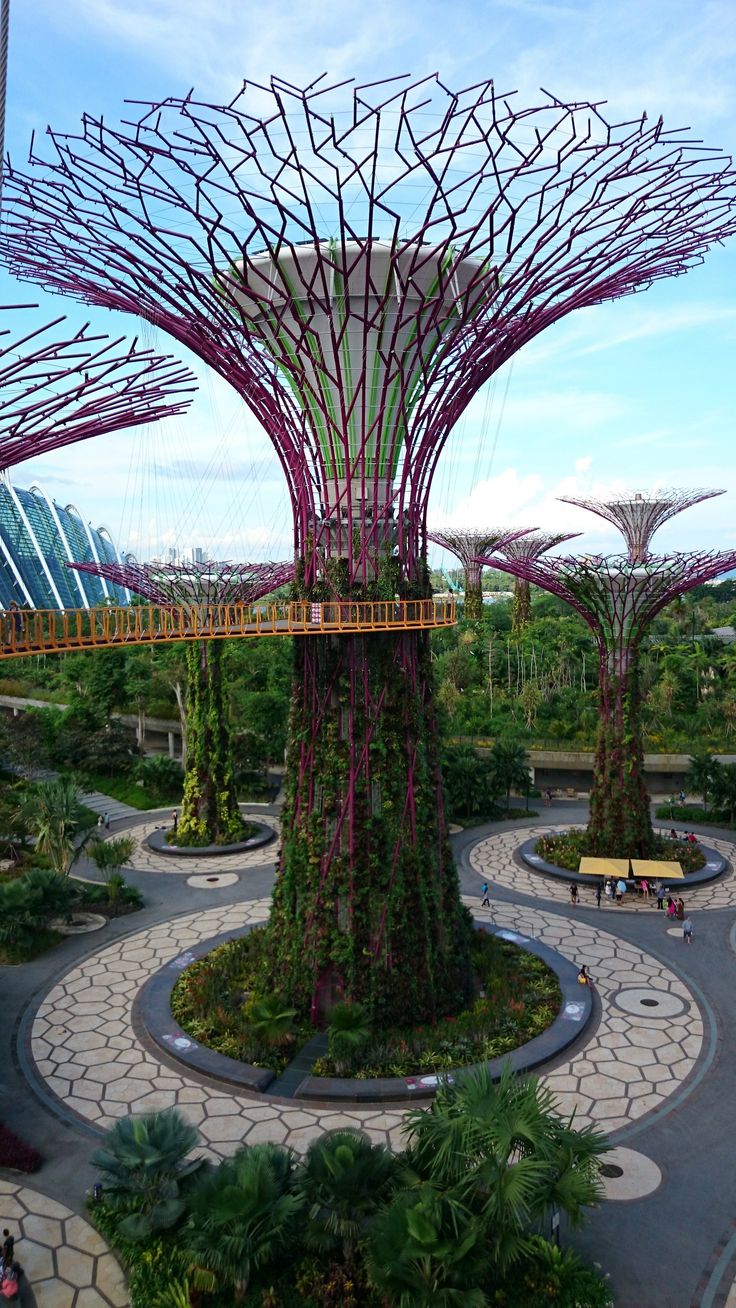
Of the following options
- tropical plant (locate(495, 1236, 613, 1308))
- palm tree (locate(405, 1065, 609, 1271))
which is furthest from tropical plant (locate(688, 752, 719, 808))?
tropical plant (locate(495, 1236, 613, 1308))

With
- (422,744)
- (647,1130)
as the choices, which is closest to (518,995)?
(647,1130)

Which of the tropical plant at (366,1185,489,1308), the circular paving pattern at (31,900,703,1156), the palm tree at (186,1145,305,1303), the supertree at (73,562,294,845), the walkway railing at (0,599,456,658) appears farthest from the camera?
the supertree at (73,562,294,845)

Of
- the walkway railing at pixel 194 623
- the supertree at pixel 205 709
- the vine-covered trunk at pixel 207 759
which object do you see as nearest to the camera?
the walkway railing at pixel 194 623

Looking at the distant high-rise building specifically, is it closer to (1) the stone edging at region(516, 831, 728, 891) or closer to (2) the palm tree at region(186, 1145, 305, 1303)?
(1) the stone edging at region(516, 831, 728, 891)

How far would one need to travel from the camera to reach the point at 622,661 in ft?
81.1

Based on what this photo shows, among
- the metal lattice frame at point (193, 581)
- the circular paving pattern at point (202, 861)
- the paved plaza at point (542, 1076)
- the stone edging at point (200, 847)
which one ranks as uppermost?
the metal lattice frame at point (193, 581)

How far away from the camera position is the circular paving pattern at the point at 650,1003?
1627cm

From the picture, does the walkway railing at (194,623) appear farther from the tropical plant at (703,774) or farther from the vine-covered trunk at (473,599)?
the vine-covered trunk at (473,599)

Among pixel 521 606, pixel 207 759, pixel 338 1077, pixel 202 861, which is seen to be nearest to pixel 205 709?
pixel 207 759

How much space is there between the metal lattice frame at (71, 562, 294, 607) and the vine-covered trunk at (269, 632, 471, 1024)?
1120 centimetres

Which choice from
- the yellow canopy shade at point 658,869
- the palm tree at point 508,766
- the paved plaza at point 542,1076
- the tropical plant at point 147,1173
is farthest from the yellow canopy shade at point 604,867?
the tropical plant at point 147,1173

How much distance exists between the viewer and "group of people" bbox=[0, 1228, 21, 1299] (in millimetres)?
9398

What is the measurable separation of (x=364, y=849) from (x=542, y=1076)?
461 centimetres

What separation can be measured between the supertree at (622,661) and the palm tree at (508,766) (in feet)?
20.1
